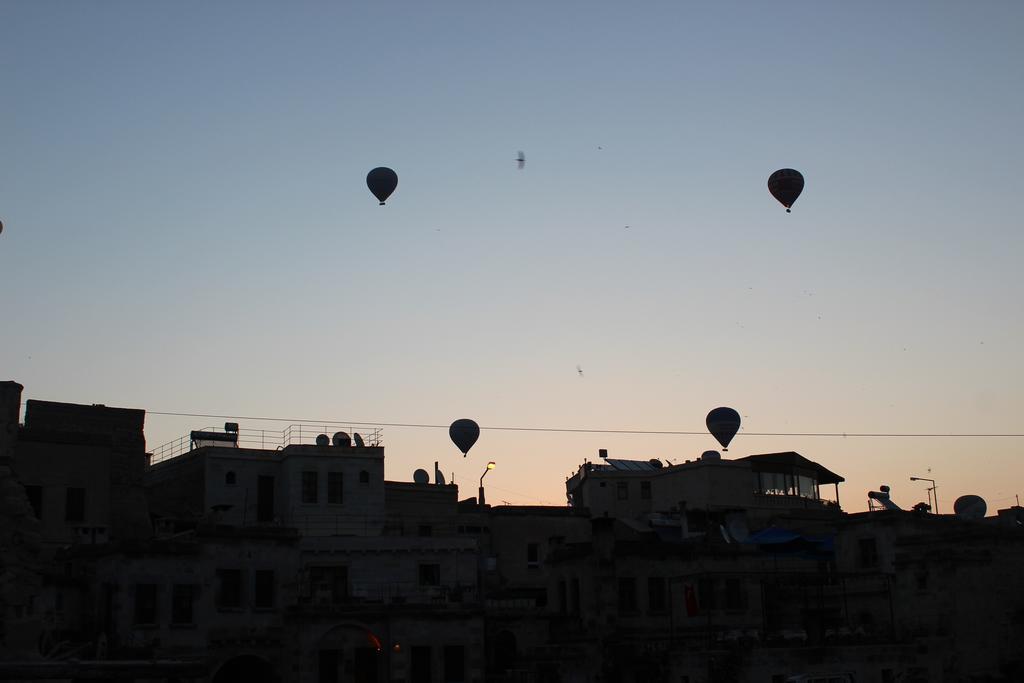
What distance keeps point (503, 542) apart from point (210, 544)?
24606 mm

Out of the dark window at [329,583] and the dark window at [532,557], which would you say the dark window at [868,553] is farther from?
the dark window at [329,583]

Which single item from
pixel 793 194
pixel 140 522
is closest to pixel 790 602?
pixel 793 194

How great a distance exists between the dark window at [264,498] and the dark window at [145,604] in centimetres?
1513

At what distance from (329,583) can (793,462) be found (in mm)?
40238

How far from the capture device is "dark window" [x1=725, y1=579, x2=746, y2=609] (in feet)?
200

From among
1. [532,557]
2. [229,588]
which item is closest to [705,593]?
[532,557]

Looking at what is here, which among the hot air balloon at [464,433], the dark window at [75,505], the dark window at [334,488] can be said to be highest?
the hot air balloon at [464,433]

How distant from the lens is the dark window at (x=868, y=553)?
2468 inches

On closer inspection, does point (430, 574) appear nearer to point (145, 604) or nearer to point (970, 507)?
point (145, 604)

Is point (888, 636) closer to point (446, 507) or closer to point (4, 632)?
point (446, 507)

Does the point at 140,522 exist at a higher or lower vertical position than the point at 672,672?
higher

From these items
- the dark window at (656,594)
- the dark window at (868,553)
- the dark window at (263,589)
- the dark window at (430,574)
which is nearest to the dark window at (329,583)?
the dark window at (263,589)

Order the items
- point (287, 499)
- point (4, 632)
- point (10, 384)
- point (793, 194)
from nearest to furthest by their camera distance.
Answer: point (4, 632)
point (10, 384)
point (287, 499)
point (793, 194)

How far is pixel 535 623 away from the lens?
60.9 metres
